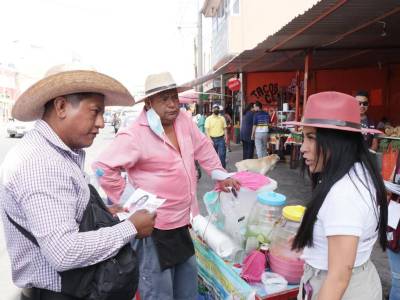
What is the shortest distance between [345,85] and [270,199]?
1224 centimetres

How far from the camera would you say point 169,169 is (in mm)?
2182

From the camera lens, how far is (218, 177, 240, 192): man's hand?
98.3 inches

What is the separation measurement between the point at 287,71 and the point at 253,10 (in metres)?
4.09

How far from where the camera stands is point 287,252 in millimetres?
2201

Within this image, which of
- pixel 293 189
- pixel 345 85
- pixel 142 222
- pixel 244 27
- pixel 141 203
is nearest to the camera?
pixel 142 222

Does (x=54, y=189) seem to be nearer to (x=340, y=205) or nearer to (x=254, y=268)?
(x=340, y=205)

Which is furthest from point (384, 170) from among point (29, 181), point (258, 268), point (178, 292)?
point (29, 181)

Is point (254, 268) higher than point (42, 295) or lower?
lower

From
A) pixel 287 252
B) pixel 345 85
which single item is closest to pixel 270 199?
pixel 287 252

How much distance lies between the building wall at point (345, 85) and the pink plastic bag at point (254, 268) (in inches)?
448

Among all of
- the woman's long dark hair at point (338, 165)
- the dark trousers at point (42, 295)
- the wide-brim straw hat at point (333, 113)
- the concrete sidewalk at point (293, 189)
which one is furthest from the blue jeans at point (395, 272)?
the dark trousers at point (42, 295)

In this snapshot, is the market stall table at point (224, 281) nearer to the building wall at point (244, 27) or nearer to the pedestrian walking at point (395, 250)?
the pedestrian walking at point (395, 250)

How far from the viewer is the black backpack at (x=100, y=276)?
1.22 metres

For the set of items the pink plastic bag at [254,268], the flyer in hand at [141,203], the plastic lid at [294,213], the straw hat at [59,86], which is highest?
the straw hat at [59,86]
